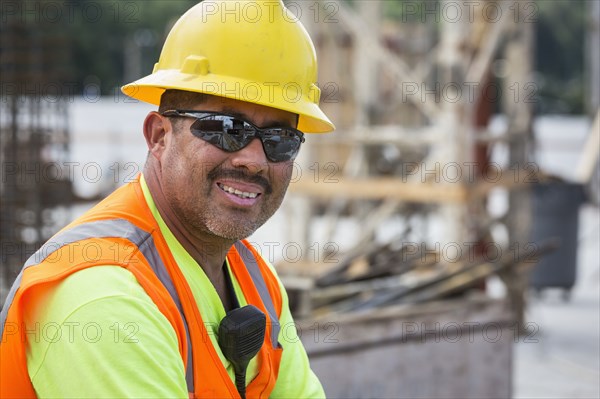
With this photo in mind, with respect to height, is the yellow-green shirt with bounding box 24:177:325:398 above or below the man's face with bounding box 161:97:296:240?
below

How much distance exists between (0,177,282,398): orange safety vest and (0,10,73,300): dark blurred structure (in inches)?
206

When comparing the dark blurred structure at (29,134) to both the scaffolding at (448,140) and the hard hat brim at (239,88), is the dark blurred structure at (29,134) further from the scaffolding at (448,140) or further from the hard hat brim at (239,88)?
the hard hat brim at (239,88)

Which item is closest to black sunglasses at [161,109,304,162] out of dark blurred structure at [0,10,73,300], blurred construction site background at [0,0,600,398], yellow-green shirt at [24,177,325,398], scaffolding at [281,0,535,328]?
yellow-green shirt at [24,177,325,398]

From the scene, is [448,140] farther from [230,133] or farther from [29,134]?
[230,133]

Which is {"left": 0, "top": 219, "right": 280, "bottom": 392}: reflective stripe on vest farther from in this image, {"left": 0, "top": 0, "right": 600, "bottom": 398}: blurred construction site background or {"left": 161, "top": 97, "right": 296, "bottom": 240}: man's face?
{"left": 0, "top": 0, "right": 600, "bottom": 398}: blurred construction site background

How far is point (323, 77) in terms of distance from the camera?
1589 centimetres

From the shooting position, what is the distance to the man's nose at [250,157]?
2.15m

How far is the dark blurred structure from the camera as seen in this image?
738cm

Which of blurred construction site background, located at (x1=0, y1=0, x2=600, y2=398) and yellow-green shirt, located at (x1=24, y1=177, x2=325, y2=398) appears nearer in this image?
yellow-green shirt, located at (x1=24, y1=177, x2=325, y2=398)

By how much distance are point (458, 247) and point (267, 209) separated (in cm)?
538

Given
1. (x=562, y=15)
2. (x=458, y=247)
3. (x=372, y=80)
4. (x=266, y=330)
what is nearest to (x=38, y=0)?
(x=372, y=80)

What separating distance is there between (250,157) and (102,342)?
24.7 inches

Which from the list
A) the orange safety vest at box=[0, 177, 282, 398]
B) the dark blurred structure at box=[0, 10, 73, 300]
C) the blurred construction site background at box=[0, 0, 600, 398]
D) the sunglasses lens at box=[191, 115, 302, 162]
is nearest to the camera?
the orange safety vest at box=[0, 177, 282, 398]

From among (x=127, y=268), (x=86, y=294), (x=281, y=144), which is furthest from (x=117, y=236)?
(x=281, y=144)
